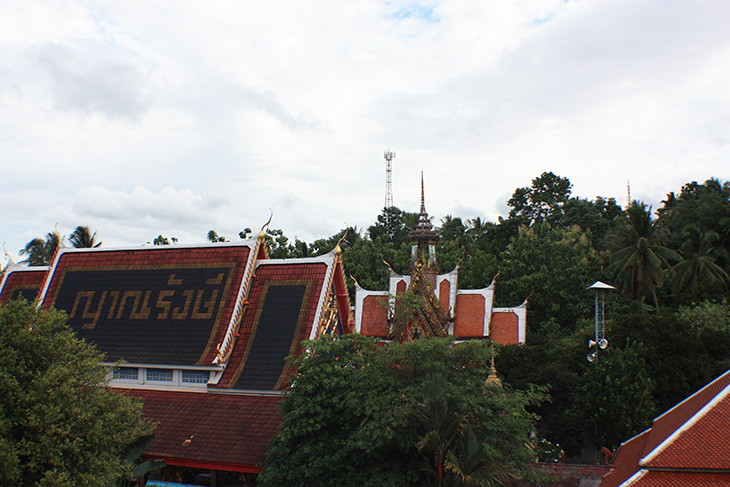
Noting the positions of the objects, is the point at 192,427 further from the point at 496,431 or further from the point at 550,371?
the point at 550,371

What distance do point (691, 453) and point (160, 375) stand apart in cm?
1273

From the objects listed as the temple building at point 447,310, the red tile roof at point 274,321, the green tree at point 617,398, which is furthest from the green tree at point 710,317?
the red tile roof at point 274,321

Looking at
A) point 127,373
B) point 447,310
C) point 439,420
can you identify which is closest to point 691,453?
point 439,420

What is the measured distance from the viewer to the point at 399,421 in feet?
33.1

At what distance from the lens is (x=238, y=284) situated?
1496 cm

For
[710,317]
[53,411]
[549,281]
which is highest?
[549,281]

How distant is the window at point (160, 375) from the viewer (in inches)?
566

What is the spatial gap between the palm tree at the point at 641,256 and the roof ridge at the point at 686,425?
2081 centimetres

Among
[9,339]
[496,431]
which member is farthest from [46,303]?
[496,431]

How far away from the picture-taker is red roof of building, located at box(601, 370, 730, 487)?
37.8 feet

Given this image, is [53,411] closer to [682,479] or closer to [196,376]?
[196,376]

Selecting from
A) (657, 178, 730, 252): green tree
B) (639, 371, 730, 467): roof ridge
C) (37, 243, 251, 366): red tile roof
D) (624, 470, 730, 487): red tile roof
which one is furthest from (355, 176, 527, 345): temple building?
(657, 178, 730, 252): green tree

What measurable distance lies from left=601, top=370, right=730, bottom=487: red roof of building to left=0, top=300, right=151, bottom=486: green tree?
33.6ft

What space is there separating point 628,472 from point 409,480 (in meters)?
5.84
